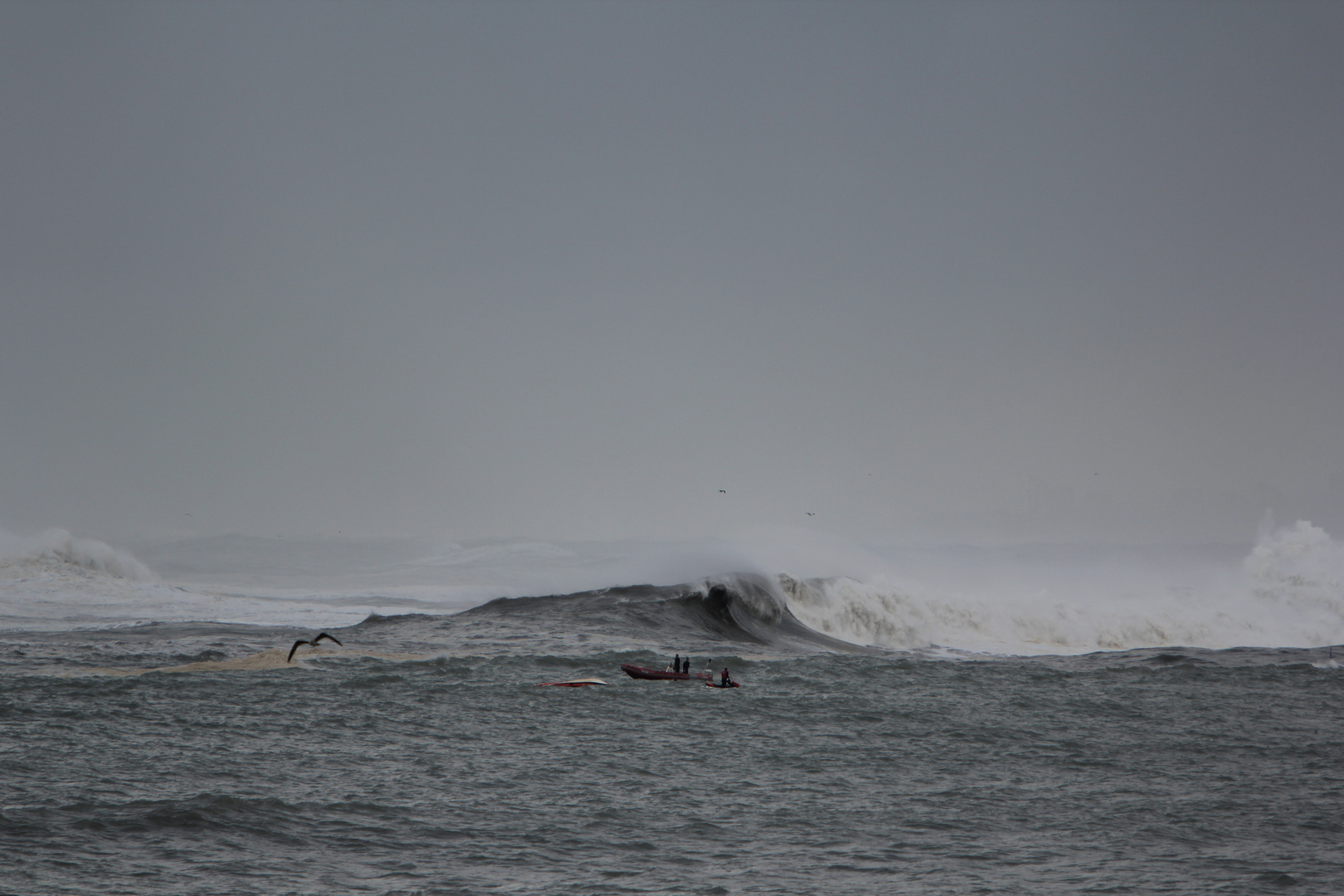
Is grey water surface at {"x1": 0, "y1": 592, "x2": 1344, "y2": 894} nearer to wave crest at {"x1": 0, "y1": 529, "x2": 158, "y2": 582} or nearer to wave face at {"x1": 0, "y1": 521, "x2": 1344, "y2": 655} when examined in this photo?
wave face at {"x1": 0, "y1": 521, "x2": 1344, "y2": 655}

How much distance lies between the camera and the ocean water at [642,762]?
994 cm

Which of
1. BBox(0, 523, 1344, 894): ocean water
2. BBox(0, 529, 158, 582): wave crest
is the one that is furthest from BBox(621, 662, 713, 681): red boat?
BBox(0, 529, 158, 582): wave crest

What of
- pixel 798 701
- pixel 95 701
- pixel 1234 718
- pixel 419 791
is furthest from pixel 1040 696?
pixel 95 701

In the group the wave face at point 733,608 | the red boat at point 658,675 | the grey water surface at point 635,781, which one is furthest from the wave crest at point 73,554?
the red boat at point 658,675

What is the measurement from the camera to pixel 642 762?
15.1 metres

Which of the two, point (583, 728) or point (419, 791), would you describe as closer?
point (419, 791)

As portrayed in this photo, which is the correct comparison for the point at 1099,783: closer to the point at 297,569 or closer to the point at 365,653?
the point at 365,653

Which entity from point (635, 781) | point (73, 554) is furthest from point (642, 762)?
point (73, 554)

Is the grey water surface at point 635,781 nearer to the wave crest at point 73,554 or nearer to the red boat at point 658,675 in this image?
the red boat at point 658,675

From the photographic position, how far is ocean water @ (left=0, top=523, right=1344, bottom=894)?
9.94 m

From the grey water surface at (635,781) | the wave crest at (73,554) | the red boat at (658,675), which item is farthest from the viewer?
the wave crest at (73,554)

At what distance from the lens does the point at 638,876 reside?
9688 mm

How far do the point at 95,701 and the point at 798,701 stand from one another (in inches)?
518

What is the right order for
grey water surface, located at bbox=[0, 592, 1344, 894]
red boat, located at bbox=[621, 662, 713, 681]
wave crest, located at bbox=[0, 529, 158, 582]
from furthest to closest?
wave crest, located at bbox=[0, 529, 158, 582], red boat, located at bbox=[621, 662, 713, 681], grey water surface, located at bbox=[0, 592, 1344, 894]
